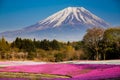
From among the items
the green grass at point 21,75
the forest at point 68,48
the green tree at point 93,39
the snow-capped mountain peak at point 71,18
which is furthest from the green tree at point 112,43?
the green grass at point 21,75

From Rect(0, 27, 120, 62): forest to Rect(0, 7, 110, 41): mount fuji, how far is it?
0.18m

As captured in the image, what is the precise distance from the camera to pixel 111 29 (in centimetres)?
1116

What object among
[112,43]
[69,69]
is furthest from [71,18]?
[112,43]

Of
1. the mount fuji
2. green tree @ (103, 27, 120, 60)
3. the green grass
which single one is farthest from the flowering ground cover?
the mount fuji

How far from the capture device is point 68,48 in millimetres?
10938

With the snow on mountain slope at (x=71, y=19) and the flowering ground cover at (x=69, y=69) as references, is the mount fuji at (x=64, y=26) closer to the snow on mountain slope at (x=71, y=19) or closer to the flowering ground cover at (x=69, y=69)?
the snow on mountain slope at (x=71, y=19)

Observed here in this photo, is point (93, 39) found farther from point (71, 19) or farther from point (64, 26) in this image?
point (64, 26)

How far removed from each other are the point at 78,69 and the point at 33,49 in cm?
166

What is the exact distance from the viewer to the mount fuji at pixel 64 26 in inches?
410

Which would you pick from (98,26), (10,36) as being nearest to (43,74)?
(10,36)

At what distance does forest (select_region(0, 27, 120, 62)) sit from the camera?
10883mm

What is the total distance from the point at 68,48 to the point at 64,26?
33.7 inches

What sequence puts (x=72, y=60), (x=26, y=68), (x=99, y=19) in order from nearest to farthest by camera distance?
(x=99, y=19) < (x=26, y=68) < (x=72, y=60)

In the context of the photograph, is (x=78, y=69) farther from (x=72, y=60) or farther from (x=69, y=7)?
Result: (x=69, y=7)
